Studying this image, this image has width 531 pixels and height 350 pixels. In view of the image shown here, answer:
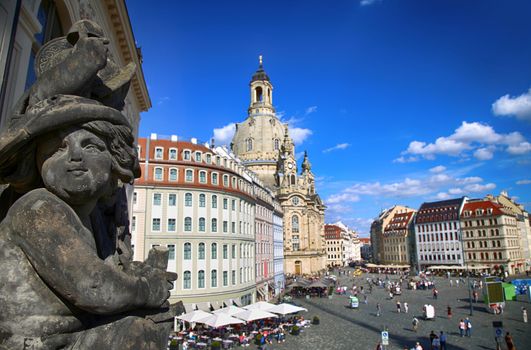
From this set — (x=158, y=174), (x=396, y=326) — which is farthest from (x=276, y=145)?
Answer: (x=396, y=326)

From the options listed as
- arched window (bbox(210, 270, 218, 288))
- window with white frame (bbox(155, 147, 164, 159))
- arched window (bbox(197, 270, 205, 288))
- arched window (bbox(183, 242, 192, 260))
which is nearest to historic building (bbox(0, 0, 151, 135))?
window with white frame (bbox(155, 147, 164, 159))

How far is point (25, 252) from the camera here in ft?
6.76

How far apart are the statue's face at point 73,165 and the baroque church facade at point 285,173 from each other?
277ft

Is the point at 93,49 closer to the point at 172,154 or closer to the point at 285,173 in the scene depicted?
the point at 172,154

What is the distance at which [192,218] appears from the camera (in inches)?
1407

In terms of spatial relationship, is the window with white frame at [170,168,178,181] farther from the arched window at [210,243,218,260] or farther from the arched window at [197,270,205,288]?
the arched window at [197,270,205,288]

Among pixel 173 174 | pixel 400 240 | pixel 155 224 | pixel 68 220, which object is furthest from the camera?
pixel 400 240

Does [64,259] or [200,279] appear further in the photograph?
[200,279]

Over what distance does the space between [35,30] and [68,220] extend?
7.17 meters

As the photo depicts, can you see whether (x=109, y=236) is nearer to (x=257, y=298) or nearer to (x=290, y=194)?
(x=257, y=298)

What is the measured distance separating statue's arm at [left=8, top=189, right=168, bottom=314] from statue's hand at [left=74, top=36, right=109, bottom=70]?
2.91 ft

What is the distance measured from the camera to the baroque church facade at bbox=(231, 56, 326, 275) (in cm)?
8645

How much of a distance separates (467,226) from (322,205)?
37.6 m

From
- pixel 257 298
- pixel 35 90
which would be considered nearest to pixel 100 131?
pixel 35 90
